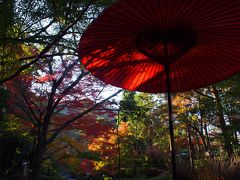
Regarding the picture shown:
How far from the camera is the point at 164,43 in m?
1.92

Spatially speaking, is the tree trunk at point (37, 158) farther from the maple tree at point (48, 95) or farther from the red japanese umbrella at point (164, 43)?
the red japanese umbrella at point (164, 43)

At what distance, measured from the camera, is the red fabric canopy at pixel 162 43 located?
5.28 feet

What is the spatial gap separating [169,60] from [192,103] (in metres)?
11.6

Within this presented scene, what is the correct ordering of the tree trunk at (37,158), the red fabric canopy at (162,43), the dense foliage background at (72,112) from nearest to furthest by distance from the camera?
the red fabric canopy at (162,43) → the dense foliage background at (72,112) → the tree trunk at (37,158)

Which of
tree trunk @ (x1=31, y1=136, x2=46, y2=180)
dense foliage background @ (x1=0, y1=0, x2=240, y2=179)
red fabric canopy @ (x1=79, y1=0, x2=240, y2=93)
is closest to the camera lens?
red fabric canopy @ (x1=79, y1=0, x2=240, y2=93)

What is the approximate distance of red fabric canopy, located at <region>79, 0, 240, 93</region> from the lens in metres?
1.61

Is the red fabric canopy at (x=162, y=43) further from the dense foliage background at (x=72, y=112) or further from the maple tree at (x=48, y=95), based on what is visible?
the maple tree at (x=48, y=95)

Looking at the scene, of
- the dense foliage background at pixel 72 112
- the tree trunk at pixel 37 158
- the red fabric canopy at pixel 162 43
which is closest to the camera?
the red fabric canopy at pixel 162 43

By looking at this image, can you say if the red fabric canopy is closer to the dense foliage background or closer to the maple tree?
the dense foliage background

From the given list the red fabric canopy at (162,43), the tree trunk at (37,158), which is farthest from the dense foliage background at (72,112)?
the red fabric canopy at (162,43)

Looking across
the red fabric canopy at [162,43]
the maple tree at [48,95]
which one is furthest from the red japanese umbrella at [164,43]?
the maple tree at [48,95]

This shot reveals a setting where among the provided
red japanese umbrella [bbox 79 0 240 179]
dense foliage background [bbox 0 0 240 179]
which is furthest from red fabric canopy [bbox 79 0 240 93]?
dense foliage background [bbox 0 0 240 179]

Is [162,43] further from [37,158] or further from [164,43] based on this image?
[37,158]

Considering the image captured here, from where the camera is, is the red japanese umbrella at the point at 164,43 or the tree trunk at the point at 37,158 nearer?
the red japanese umbrella at the point at 164,43
